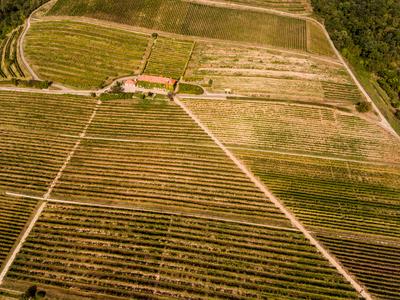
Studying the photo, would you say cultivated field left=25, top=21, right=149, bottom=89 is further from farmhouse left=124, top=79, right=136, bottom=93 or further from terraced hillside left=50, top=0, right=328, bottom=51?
terraced hillside left=50, top=0, right=328, bottom=51

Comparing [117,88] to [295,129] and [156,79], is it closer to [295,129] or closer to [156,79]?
[156,79]

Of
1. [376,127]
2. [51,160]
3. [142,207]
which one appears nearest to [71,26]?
[51,160]

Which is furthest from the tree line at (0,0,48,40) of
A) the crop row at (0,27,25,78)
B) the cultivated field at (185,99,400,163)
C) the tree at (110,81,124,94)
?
the cultivated field at (185,99,400,163)

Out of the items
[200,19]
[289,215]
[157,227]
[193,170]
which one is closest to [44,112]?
[193,170]

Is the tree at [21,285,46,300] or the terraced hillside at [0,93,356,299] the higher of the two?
the terraced hillside at [0,93,356,299]

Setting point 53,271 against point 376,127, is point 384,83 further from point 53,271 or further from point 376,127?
point 53,271

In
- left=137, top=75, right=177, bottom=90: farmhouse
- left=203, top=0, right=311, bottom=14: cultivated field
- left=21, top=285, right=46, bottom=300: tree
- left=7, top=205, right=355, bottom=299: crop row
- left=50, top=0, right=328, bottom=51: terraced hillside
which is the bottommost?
left=21, top=285, right=46, bottom=300: tree

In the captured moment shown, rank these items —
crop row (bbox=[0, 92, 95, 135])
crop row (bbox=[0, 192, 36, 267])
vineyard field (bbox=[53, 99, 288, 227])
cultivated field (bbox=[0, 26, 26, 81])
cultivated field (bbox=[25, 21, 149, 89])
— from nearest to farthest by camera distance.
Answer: crop row (bbox=[0, 192, 36, 267]), vineyard field (bbox=[53, 99, 288, 227]), crop row (bbox=[0, 92, 95, 135]), cultivated field (bbox=[0, 26, 26, 81]), cultivated field (bbox=[25, 21, 149, 89])

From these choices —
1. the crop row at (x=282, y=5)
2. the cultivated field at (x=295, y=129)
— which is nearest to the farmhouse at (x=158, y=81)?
the cultivated field at (x=295, y=129)
